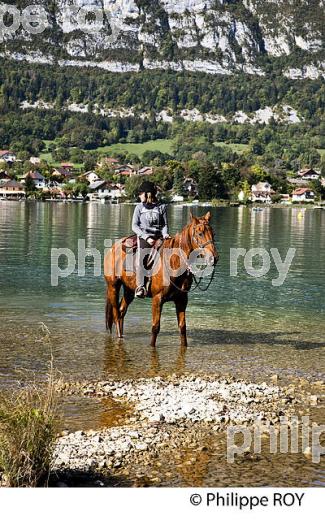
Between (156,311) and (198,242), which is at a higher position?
(198,242)

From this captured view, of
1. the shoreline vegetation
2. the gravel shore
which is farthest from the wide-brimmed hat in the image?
the gravel shore

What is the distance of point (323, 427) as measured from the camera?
10742 millimetres

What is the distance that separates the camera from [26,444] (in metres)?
7.74

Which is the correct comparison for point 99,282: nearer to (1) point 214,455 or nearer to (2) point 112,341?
(2) point 112,341

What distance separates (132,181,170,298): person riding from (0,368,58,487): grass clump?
8.24 metres

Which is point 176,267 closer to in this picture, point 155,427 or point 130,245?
point 130,245

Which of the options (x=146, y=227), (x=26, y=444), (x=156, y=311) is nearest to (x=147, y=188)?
(x=146, y=227)

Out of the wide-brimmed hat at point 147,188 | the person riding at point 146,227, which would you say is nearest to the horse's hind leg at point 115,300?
the person riding at point 146,227

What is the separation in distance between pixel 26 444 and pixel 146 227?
8886 millimetres

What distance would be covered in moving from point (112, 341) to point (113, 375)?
3213 millimetres

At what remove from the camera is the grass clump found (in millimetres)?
7699

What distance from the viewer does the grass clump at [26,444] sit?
7.70 meters

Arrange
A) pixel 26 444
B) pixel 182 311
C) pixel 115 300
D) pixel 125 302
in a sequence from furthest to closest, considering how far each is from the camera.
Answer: pixel 125 302, pixel 115 300, pixel 182 311, pixel 26 444
